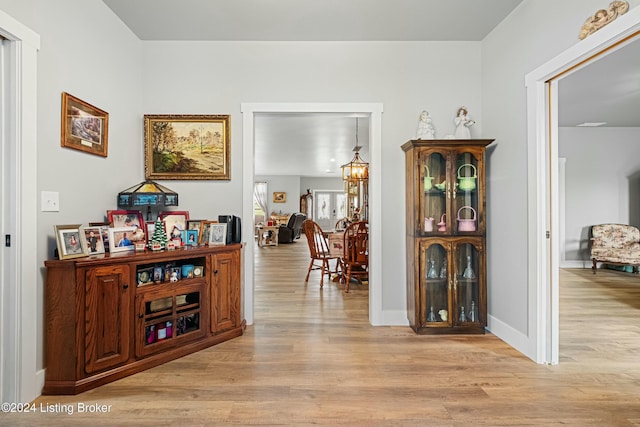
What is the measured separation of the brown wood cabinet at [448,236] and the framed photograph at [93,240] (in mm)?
2474

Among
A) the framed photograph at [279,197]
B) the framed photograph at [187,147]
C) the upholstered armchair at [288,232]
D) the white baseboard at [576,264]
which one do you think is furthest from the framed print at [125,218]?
the framed photograph at [279,197]

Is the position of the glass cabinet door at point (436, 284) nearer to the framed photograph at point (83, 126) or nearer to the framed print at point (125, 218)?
the framed print at point (125, 218)

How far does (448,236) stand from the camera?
122 inches

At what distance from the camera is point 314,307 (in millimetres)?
4027

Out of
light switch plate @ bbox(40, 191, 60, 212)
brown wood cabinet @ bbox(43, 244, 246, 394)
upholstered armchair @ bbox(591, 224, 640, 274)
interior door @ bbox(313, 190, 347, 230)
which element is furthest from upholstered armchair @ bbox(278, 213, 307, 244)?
light switch plate @ bbox(40, 191, 60, 212)

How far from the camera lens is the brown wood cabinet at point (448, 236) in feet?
10.1

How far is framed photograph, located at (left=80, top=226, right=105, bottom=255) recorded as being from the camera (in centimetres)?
228

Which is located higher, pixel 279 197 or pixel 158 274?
pixel 279 197

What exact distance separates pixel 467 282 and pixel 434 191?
0.88m

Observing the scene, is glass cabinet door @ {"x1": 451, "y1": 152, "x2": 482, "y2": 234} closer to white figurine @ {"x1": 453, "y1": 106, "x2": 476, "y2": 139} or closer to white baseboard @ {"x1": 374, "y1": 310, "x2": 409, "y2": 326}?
white figurine @ {"x1": 453, "y1": 106, "x2": 476, "y2": 139}

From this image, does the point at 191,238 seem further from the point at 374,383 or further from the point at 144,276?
the point at 374,383

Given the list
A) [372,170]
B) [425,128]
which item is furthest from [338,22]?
[372,170]

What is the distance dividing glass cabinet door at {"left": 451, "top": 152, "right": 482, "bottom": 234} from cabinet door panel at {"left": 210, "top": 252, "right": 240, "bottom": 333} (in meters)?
2.01

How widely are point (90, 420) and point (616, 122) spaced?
26.9ft
